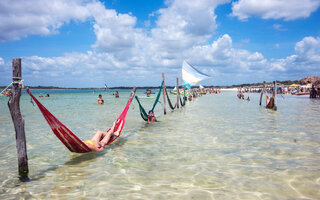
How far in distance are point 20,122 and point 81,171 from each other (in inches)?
62.5

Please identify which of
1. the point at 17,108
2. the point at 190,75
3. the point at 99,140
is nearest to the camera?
the point at 17,108

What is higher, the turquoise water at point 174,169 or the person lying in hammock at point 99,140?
the person lying in hammock at point 99,140

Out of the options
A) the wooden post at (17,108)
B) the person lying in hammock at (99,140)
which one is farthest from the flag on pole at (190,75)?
the wooden post at (17,108)

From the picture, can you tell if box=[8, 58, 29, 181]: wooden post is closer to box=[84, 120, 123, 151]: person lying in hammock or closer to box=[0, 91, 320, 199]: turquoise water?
box=[0, 91, 320, 199]: turquoise water

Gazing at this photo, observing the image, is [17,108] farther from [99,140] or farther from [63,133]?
[99,140]

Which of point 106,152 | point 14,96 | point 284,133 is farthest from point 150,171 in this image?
point 284,133

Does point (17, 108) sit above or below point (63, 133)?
above

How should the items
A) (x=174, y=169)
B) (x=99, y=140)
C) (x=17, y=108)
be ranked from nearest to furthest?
(x=17, y=108) < (x=174, y=169) < (x=99, y=140)

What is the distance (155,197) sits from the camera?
349cm

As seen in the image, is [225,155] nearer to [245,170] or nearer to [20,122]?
[245,170]

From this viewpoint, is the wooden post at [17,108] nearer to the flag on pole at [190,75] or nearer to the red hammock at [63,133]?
the red hammock at [63,133]

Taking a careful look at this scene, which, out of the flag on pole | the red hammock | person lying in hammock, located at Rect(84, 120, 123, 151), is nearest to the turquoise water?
person lying in hammock, located at Rect(84, 120, 123, 151)

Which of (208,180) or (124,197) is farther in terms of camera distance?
(208,180)

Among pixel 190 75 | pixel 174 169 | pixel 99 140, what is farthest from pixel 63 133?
pixel 190 75
